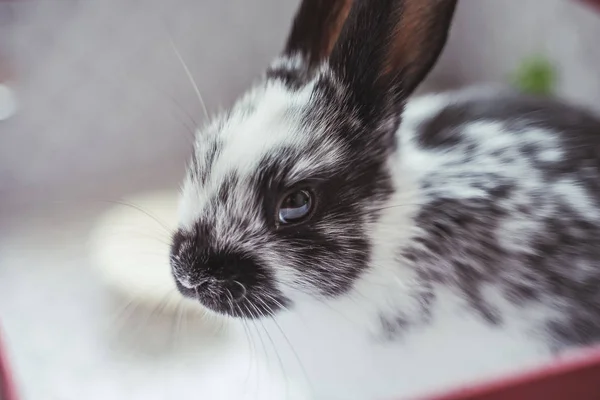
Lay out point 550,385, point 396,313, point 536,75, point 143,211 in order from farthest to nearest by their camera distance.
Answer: point 536,75, point 143,211, point 396,313, point 550,385

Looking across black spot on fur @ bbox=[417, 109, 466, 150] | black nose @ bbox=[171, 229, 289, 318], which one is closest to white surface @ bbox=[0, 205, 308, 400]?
black nose @ bbox=[171, 229, 289, 318]

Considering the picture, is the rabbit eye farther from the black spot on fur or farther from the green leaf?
the green leaf

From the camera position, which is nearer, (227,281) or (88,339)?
(227,281)

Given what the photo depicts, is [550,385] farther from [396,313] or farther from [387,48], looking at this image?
[387,48]

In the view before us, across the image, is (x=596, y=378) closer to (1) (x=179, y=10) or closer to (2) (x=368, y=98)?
(2) (x=368, y=98)

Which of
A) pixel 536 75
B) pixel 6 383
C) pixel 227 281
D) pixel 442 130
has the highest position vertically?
pixel 536 75

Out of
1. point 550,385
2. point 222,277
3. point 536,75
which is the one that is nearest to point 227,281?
point 222,277

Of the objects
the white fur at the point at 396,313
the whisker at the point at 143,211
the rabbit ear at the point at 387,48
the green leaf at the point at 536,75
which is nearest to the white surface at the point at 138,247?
the whisker at the point at 143,211
